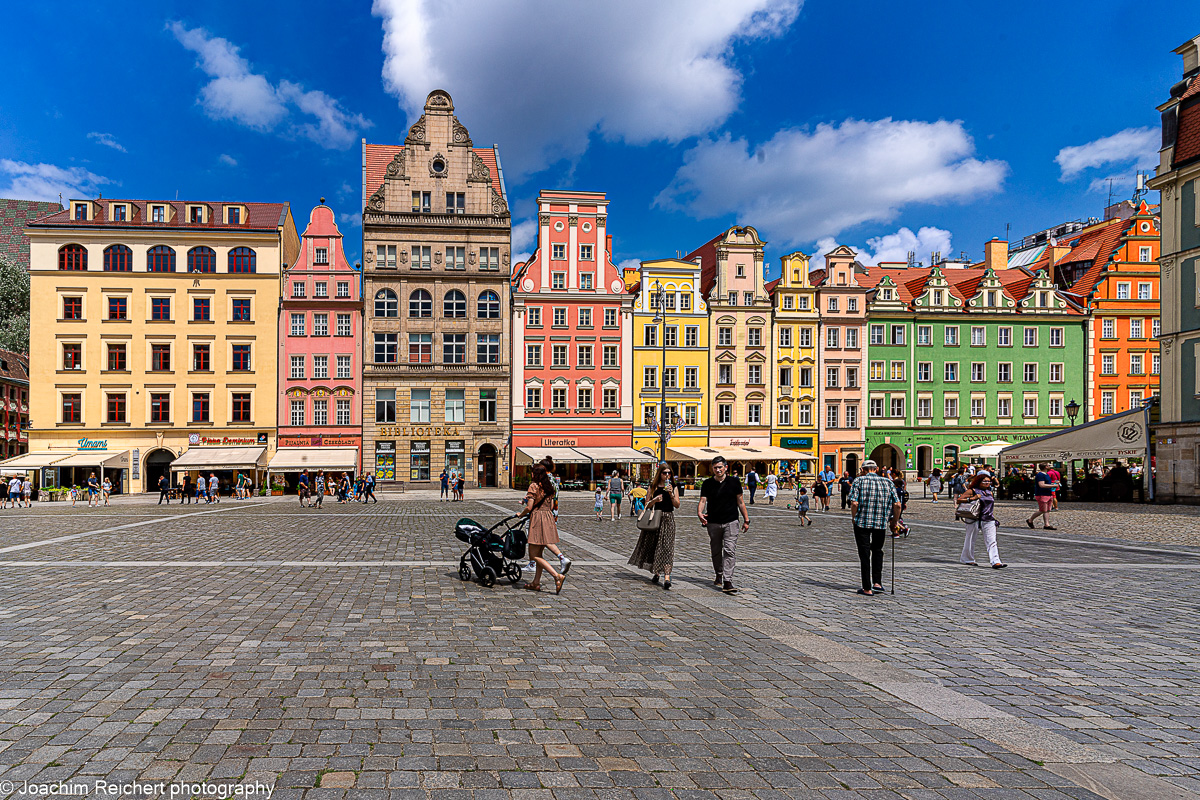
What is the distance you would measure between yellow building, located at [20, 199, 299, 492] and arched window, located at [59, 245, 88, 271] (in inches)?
2.4

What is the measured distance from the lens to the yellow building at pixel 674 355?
50.7 meters

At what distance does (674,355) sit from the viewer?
167ft

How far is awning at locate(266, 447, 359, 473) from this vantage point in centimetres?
4397

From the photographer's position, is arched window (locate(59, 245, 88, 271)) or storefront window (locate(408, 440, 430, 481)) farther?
storefront window (locate(408, 440, 430, 481))

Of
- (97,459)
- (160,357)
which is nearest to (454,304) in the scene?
(160,357)

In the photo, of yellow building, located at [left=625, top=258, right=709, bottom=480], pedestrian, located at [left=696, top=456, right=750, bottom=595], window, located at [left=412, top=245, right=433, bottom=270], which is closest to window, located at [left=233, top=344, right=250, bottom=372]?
window, located at [left=412, top=245, right=433, bottom=270]

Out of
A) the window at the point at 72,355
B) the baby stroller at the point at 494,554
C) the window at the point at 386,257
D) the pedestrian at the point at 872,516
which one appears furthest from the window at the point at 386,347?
the pedestrian at the point at 872,516

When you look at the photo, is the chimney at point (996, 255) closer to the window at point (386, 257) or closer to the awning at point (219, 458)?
the window at point (386, 257)

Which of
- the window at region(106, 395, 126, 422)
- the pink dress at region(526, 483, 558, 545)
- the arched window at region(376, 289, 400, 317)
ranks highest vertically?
the arched window at region(376, 289, 400, 317)

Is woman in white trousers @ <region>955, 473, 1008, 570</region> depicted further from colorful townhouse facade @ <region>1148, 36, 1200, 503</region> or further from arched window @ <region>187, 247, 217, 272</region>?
arched window @ <region>187, 247, 217, 272</region>

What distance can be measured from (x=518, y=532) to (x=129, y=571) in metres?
6.19

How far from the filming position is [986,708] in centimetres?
525

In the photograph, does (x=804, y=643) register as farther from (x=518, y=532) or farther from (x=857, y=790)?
(x=518, y=532)

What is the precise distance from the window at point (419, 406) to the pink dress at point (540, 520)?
39611 mm
